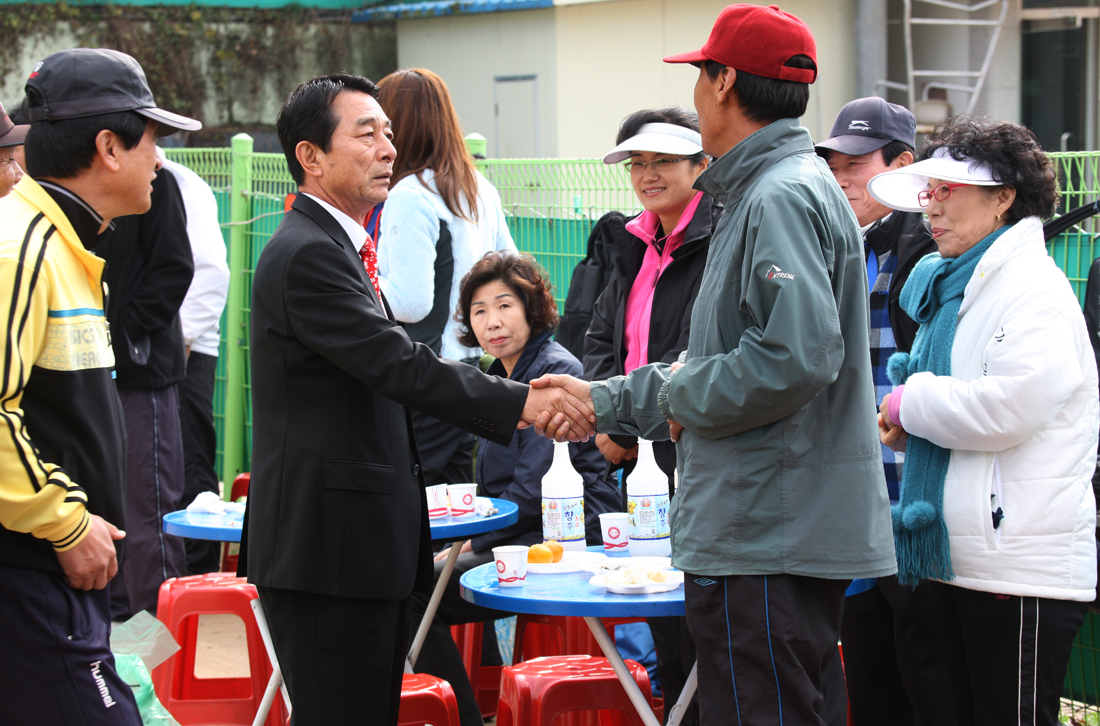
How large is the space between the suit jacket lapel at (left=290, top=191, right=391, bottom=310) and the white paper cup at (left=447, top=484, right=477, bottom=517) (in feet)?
4.52

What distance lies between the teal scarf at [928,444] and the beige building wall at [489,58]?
34.9 ft

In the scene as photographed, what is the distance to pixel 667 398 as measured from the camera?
8.35ft

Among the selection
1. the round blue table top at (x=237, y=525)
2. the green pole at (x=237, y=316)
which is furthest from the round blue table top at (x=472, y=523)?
the green pole at (x=237, y=316)

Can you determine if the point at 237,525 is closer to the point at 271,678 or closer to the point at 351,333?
the point at 271,678

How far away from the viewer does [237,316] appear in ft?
25.3

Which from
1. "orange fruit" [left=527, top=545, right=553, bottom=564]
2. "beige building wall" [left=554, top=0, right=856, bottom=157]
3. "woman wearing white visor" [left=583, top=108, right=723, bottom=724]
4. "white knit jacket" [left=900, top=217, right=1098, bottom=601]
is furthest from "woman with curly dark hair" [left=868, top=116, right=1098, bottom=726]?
"beige building wall" [left=554, top=0, right=856, bottom=157]

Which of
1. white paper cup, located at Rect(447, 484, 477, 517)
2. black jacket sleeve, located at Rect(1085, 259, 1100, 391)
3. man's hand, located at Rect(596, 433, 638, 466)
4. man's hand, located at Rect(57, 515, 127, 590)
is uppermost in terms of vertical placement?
black jacket sleeve, located at Rect(1085, 259, 1100, 391)

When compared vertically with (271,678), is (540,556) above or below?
above

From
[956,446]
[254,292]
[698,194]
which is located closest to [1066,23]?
[698,194]

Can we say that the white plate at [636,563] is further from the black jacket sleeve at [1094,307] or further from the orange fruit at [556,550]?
the black jacket sleeve at [1094,307]

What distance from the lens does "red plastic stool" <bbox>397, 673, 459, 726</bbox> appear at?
3.63m

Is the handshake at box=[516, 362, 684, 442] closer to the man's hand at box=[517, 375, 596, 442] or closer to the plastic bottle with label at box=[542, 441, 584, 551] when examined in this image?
the man's hand at box=[517, 375, 596, 442]

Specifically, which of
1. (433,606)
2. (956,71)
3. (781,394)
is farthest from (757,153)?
(956,71)

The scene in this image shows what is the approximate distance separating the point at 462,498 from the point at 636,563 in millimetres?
1063
